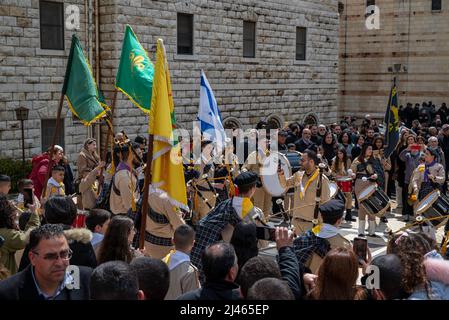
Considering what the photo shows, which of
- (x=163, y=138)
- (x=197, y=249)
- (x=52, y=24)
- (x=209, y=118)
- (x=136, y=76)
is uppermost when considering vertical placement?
(x=52, y=24)

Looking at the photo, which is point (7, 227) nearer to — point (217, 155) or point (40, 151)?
point (217, 155)

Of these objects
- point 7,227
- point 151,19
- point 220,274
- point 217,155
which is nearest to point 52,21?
point 151,19

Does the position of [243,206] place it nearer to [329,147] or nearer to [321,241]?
[321,241]

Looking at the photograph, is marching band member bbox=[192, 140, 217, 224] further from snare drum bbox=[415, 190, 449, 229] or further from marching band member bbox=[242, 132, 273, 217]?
snare drum bbox=[415, 190, 449, 229]

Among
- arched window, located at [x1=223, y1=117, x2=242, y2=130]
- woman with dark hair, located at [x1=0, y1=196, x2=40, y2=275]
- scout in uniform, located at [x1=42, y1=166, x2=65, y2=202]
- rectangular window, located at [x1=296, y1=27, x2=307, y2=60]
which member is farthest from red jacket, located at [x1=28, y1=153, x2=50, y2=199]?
rectangular window, located at [x1=296, y1=27, x2=307, y2=60]

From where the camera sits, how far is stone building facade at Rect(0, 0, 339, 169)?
15.9 m

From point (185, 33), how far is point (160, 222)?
13.6 metres

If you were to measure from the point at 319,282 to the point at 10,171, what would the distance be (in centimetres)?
1287

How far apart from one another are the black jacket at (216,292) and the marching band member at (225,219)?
8.02 ft

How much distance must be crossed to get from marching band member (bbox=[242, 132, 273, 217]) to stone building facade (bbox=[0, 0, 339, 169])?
6826 mm

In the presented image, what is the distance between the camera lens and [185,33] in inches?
776

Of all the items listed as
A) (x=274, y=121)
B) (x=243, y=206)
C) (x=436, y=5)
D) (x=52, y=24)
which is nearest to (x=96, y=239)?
(x=243, y=206)

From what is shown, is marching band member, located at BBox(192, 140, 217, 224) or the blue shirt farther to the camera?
marching band member, located at BBox(192, 140, 217, 224)

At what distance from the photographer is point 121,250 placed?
197 inches
